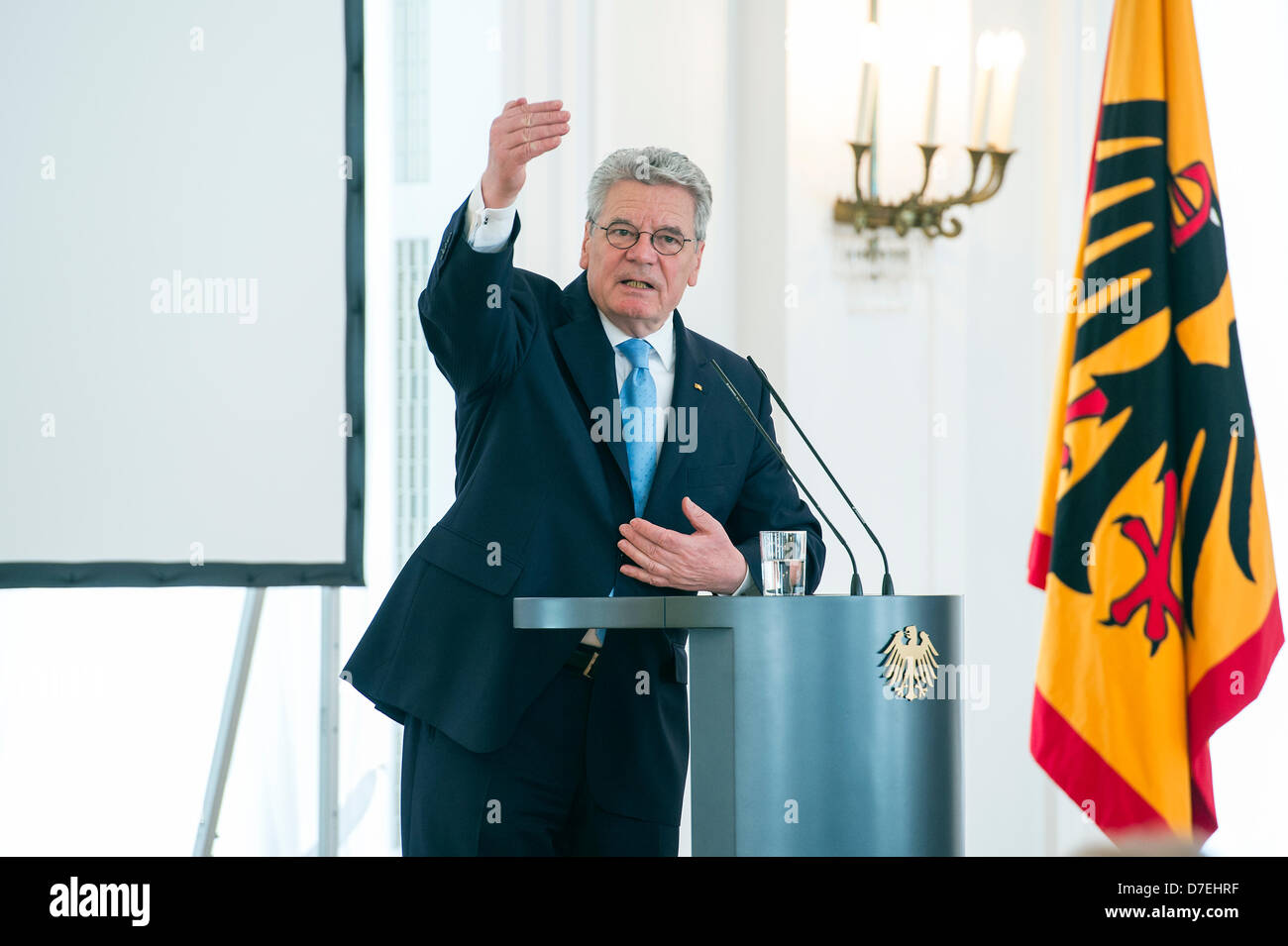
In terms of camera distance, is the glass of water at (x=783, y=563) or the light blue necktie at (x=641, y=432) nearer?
the glass of water at (x=783, y=563)

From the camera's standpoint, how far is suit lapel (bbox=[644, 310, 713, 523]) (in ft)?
6.12

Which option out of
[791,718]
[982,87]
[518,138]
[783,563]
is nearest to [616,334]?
[518,138]

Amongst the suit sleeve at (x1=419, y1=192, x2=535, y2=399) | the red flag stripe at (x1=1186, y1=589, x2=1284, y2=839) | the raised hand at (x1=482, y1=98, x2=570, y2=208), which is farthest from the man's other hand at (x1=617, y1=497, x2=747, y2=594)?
the red flag stripe at (x1=1186, y1=589, x2=1284, y2=839)

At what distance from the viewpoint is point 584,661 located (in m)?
1.82

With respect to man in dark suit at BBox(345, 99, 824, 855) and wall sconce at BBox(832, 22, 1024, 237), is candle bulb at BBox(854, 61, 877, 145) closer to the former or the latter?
wall sconce at BBox(832, 22, 1024, 237)

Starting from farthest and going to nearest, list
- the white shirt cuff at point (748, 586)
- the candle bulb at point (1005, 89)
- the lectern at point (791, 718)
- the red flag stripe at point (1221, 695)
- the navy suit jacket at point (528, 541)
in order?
1. the candle bulb at point (1005, 89)
2. the red flag stripe at point (1221, 695)
3. the navy suit jacket at point (528, 541)
4. the white shirt cuff at point (748, 586)
5. the lectern at point (791, 718)

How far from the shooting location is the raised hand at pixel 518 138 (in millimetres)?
1556

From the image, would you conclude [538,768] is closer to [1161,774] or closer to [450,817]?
[450,817]

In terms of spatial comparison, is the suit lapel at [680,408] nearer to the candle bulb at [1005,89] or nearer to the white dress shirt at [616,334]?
the white dress shirt at [616,334]

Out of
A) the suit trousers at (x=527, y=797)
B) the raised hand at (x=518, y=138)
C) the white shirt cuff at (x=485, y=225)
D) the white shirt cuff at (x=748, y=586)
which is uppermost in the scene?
the raised hand at (x=518, y=138)

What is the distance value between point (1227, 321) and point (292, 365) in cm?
209

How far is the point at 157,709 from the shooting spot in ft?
8.67

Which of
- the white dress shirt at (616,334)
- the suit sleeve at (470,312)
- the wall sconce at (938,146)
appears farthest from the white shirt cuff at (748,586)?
the wall sconce at (938,146)

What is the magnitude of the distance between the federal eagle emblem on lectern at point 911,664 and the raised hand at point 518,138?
0.76 m
